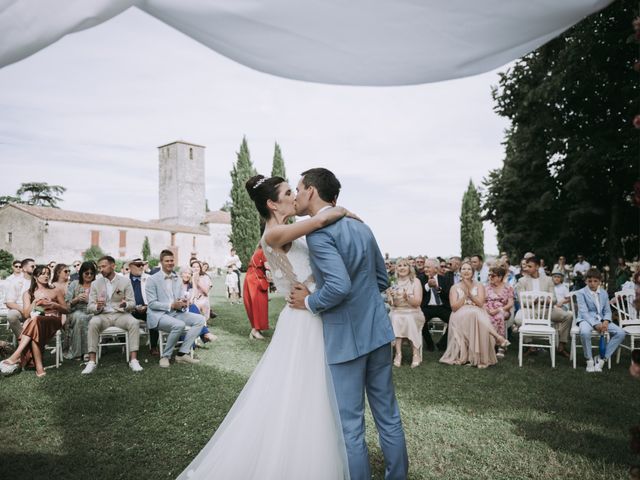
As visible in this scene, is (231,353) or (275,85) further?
(231,353)

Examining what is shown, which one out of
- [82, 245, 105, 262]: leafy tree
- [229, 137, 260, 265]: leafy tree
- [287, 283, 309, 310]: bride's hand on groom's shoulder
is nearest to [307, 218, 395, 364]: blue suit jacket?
[287, 283, 309, 310]: bride's hand on groom's shoulder

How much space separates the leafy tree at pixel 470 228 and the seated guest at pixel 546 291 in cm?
3381

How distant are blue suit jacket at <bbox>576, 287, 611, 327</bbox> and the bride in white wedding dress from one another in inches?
217

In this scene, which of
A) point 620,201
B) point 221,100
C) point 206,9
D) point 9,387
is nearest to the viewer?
point 206,9

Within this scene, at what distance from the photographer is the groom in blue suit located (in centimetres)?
227

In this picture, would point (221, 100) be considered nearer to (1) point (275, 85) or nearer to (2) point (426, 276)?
(1) point (275, 85)

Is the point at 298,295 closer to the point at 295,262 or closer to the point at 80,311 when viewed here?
the point at 295,262

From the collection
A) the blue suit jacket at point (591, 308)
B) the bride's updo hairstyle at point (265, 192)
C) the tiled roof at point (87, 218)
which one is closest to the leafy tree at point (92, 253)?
the tiled roof at point (87, 218)

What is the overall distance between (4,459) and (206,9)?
363 cm

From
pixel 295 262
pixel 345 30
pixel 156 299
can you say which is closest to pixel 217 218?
pixel 156 299

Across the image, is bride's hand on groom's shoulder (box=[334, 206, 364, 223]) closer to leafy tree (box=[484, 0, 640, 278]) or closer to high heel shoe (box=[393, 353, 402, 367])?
high heel shoe (box=[393, 353, 402, 367])

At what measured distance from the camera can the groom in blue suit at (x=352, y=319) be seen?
227 centimetres

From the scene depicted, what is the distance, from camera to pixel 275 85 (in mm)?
2406

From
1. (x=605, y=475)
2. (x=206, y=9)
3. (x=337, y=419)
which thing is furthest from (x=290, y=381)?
(x=605, y=475)
